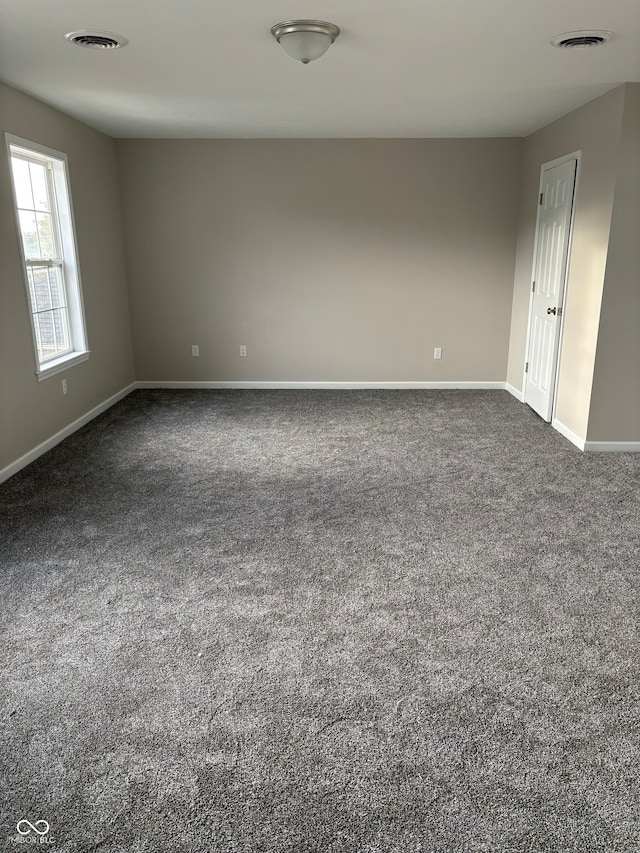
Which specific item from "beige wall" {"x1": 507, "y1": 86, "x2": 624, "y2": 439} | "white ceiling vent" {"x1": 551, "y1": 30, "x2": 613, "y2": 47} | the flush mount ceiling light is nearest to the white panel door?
"beige wall" {"x1": 507, "y1": 86, "x2": 624, "y2": 439}

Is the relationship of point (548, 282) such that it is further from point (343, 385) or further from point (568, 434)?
point (343, 385)

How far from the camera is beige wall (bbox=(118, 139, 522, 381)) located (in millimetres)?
5906

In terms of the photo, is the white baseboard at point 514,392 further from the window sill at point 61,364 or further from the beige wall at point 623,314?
the window sill at point 61,364

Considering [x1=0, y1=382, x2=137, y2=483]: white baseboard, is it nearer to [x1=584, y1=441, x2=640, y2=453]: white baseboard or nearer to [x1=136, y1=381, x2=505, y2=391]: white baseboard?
[x1=136, y1=381, x2=505, y2=391]: white baseboard

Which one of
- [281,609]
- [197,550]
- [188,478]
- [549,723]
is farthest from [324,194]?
[549,723]

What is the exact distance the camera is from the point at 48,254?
15.6 ft

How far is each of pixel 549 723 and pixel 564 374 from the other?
3.37 metres

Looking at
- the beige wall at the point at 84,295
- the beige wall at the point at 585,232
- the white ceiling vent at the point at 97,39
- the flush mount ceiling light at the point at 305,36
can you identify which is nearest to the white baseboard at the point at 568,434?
the beige wall at the point at 585,232

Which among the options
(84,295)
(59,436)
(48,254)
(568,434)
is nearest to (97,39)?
(48,254)

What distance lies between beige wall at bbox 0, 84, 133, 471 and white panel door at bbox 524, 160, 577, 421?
383cm

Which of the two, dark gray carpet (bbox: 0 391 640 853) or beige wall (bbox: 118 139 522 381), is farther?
beige wall (bbox: 118 139 522 381)

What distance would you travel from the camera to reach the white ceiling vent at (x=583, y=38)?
2889 mm

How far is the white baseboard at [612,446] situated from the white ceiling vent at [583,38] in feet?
8.28

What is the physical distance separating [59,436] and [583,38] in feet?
13.6
